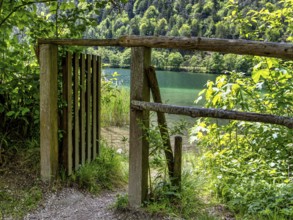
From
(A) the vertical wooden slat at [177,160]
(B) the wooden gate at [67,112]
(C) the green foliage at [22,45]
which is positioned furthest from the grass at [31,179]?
(A) the vertical wooden slat at [177,160]

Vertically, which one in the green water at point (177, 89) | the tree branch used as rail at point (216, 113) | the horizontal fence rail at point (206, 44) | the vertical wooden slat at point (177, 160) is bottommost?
the green water at point (177, 89)

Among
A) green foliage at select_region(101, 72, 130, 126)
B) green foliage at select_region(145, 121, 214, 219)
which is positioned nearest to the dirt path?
green foliage at select_region(145, 121, 214, 219)

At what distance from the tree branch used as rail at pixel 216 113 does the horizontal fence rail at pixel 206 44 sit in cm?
41

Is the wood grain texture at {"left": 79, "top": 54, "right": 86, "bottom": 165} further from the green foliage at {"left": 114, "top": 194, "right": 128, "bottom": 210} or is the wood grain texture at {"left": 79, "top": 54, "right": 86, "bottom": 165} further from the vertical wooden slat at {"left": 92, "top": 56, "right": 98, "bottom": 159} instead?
the green foliage at {"left": 114, "top": 194, "right": 128, "bottom": 210}

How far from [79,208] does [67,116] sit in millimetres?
936

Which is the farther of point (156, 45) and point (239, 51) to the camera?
point (156, 45)

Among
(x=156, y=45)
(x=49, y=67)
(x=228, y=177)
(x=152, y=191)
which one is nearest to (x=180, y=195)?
(x=152, y=191)

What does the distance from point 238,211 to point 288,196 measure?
0.45 meters

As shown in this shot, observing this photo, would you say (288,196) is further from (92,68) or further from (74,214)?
(92,68)

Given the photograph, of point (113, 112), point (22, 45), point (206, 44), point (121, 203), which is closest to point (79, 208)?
point (121, 203)

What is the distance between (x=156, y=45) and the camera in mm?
2521

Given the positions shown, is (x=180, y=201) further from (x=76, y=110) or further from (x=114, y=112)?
(x=114, y=112)

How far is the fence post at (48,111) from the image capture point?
3.19 m

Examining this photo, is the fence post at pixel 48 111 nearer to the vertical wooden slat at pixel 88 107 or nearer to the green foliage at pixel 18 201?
the green foliage at pixel 18 201
